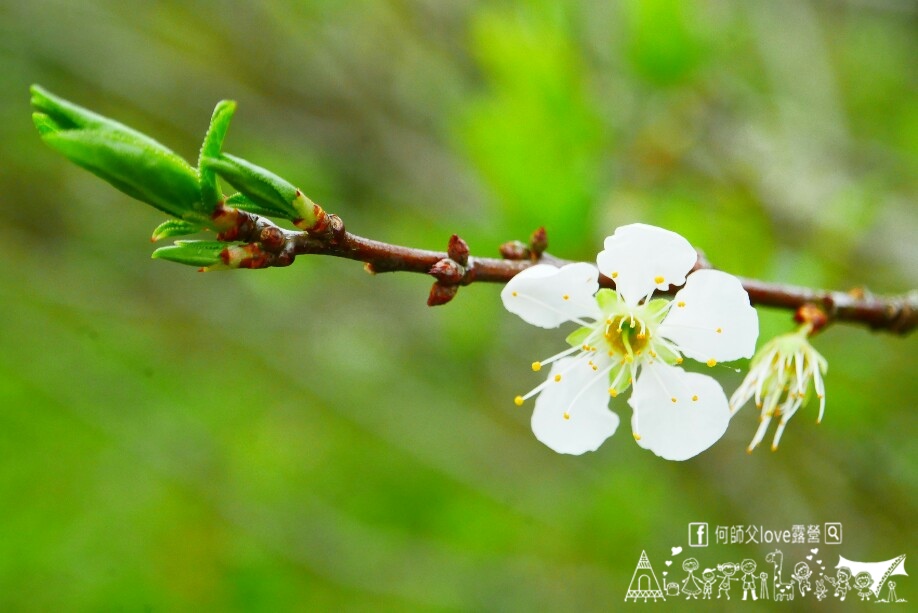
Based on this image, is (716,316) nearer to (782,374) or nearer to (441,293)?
(782,374)

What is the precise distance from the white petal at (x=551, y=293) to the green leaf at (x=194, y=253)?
428 mm

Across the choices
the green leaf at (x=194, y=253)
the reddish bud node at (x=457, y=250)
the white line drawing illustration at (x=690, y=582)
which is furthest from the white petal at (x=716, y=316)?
the white line drawing illustration at (x=690, y=582)

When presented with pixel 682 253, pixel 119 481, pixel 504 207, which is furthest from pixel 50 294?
pixel 682 253

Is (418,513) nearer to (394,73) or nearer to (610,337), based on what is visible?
(394,73)

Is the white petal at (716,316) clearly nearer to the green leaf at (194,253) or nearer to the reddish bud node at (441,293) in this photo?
the reddish bud node at (441,293)

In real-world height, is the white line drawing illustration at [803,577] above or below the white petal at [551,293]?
below

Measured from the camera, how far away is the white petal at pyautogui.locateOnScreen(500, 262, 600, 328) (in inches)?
46.8

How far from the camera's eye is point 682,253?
120cm

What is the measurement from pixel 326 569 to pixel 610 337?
233 cm

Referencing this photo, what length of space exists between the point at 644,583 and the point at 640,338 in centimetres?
97

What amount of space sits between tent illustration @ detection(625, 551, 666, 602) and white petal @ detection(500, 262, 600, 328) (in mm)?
1037

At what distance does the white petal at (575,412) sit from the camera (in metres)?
1.32

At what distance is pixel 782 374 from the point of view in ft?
4.55

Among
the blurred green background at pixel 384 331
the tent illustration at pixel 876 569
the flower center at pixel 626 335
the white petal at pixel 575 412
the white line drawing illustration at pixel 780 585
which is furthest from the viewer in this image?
the blurred green background at pixel 384 331
